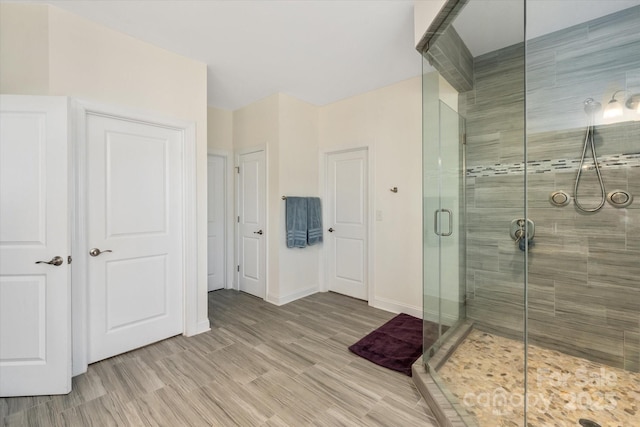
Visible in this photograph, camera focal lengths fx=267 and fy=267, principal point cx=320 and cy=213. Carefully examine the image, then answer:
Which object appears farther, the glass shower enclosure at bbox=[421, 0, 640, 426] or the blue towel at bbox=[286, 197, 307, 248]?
the blue towel at bbox=[286, 197, 307, 248]

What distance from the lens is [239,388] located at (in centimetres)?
179

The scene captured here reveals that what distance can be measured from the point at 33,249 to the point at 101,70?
1.37m

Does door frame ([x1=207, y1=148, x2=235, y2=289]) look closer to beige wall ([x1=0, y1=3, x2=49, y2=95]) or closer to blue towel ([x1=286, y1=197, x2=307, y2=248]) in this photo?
blue towel ([x1=286, y1=197, x2=307, y2=248])

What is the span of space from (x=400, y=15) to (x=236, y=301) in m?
3.41

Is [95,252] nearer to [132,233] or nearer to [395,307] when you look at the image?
[132,233]

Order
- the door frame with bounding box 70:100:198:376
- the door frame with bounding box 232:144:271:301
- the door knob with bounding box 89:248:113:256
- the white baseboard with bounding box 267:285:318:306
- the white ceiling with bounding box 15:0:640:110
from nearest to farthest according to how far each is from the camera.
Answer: the white ceiling with bounding box 15:0:640:110, the door frame with bounding box 70:100:198:376, the door knob with bounding box 89:248:113:256, the white baseboard with bounding box 267:285:318:306, the door frame with bounding box 232:144:271:301

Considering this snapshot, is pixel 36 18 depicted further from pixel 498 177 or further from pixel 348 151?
pixel 498 177

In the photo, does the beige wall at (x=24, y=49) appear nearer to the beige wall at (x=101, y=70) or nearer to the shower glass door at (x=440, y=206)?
the beige wall at (x=101, y=70)

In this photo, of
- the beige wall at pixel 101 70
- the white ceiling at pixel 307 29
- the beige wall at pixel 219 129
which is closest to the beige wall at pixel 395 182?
the white ceiling at pixel 307 29

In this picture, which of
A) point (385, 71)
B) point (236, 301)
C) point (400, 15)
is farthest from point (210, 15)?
point (236, 301)

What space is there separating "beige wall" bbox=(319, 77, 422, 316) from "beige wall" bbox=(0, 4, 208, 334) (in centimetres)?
190

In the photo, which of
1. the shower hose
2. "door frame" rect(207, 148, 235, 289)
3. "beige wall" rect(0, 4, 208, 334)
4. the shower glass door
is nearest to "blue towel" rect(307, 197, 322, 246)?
"door frame" rect(207, 148, 235, 289)

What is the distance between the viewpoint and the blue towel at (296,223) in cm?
337

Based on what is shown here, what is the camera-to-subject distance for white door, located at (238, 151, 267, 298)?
3.54 m
